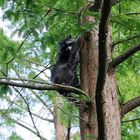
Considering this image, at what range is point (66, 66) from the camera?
19.1 feet

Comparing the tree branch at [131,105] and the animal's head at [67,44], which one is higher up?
the animal's head at [67,44]

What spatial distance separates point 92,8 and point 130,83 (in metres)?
3.01

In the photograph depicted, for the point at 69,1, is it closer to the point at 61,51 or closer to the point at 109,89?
the point at 109,89

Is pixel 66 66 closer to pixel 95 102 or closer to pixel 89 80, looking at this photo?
pixel 89 80

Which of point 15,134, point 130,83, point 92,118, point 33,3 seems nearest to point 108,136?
point 92,118

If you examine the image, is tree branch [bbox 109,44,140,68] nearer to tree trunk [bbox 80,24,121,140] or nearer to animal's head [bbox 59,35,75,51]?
tree trunk [bbox 80,24,121,140]

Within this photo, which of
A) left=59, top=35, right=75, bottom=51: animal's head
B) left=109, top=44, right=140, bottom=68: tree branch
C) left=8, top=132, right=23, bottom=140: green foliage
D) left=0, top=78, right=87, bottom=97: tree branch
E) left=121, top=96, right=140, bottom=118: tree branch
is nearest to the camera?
left=109, top=44, right=140, bottom=68: tree branch

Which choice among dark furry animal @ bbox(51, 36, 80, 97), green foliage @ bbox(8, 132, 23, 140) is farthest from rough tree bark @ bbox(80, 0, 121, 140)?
green foliage @ bbox(8, 132, 23, 140)

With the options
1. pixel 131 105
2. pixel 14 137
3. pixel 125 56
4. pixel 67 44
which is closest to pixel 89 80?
pixel 131 105

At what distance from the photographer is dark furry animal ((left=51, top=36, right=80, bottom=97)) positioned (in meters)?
5.52

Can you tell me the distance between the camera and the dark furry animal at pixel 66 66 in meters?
5.52

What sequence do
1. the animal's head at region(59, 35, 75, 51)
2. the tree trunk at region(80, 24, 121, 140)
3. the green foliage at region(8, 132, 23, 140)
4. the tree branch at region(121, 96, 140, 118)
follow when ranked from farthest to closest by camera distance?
the green foliage at region(8, 132, 23, 140)
the animal's head at region(59, 35, 75, 51)
the tree branch at region(121, 96, 140, 118)
the tree trunk at region(80, 24, 121, 140)

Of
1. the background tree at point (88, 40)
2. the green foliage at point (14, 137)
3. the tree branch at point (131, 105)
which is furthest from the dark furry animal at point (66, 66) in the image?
the green foliage at point (14, 137)

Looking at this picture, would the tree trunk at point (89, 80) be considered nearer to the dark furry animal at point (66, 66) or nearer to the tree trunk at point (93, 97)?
the tree trunk at point (93, 97)
